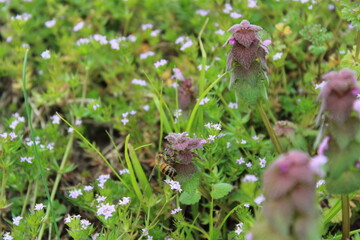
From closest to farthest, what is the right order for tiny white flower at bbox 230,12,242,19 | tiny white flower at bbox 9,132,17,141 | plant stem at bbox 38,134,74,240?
1. plant stem at bbox 38,134,74,240
2. tiny white flower at bbox 9,132,17,141
3. tiny white flower at bbox 230,12,242,19

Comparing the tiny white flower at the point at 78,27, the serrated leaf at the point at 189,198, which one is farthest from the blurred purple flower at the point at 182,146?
the tiny white flower at the point at 78,27

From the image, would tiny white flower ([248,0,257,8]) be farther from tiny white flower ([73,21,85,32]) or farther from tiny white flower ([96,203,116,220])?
tiny white flower ([96,203,116,220])

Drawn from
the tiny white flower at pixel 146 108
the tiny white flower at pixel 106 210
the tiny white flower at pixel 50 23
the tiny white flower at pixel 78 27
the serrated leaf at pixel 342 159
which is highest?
the serrated leaf at pixel 342 159

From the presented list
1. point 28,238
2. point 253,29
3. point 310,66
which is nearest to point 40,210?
point 28,238

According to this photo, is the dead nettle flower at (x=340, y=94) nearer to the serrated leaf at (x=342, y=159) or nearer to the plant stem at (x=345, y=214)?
the serrated leaf at (x=342, y=159)

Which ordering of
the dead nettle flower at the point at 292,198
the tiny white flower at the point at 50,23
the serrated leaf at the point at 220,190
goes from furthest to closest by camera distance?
the tiny white flower at the point at 50,23, the serrated leaf at the point at 220,190, the dead nettle flower at the point at 292,198

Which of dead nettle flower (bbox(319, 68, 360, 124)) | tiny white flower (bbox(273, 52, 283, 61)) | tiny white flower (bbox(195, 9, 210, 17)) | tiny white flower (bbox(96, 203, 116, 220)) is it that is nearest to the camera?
dead nettle flower (bbox(319, 68, 360, 124))

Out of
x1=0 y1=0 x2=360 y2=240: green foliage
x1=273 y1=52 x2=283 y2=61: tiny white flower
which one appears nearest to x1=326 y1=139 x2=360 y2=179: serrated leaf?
x1=0 y1=0 x2=360 y2=240: green foliage

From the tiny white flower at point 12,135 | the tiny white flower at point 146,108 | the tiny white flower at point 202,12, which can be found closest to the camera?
the tiny white flower at point 12,135
